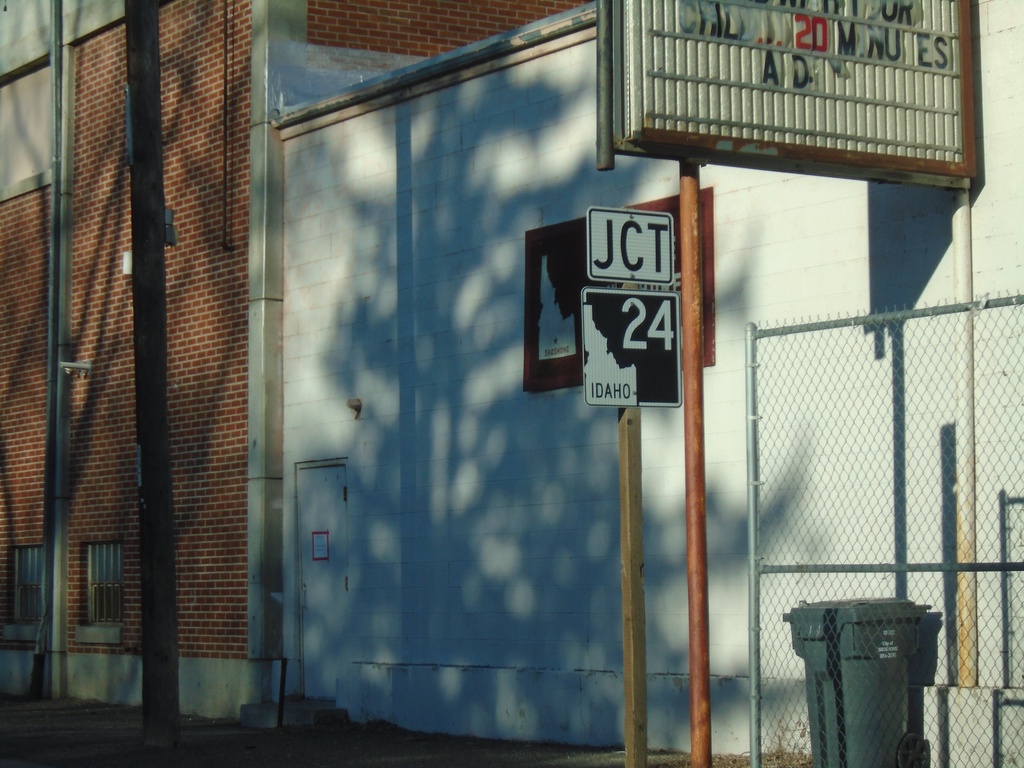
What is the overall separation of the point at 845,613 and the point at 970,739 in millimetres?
1364

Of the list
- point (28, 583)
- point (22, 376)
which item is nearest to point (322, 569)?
point (28, 583)

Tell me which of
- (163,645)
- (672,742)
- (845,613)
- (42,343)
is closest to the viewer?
(845,613)

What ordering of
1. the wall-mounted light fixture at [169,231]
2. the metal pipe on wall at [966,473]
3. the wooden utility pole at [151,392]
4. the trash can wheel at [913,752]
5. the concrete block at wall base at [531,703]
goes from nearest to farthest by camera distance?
the trash can wheel at [913,752] < the metal pipe on wall at [966,473] < the concrete block at wall base at [531,703] < the wooden utility pole at [151,392] < the wall-mounted light fixture at [169,231]

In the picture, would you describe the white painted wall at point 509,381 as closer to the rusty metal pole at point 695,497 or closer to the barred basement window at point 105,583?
the rusty metal pole at point 695,497

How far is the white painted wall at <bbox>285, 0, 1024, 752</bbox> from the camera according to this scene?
35.3 feet

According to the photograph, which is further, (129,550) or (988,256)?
(129,550)

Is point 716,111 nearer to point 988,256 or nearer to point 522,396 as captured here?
point 988,256

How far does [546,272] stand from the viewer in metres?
13.1

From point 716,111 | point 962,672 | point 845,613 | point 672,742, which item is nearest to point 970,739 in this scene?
point 962,672

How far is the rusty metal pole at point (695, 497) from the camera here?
8.10 metres

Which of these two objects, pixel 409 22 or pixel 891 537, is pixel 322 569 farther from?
pixel 891 537

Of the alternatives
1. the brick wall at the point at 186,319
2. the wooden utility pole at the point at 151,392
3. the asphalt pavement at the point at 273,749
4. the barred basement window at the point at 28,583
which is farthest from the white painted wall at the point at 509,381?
the barred basement window at the point at 28,583

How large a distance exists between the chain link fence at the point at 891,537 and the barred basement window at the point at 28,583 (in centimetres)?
1166

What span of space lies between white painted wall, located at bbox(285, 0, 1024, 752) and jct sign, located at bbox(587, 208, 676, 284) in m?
2.94
